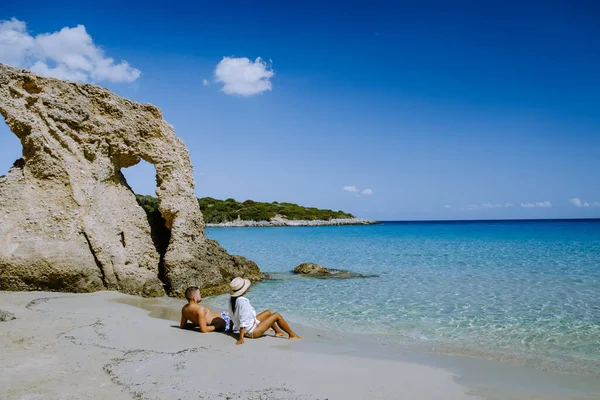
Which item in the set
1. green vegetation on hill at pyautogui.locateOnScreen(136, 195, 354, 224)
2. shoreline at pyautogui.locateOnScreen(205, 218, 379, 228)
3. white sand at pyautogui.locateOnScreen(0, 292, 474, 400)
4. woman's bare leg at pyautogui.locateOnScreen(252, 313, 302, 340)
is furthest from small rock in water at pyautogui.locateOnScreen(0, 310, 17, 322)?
shoreline at pyautogui.locateOnScreen(205, 218, 379, 228)

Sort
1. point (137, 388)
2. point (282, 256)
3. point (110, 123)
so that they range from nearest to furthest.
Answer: point (137, 388)
point (110, 123)
point (282, 256)

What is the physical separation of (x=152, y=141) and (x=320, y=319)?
7477 millimetres

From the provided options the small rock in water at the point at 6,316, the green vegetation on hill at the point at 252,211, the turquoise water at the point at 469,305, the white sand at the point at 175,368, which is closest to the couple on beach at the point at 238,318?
the white sand at the point at 175,368

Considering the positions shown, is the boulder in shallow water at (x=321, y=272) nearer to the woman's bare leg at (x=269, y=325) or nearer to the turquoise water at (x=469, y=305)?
the turquoise water at (x=469, y=305)

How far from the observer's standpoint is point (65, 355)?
548cm

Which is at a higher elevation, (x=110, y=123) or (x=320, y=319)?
(x=110, y=123)

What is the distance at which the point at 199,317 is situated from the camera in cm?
747

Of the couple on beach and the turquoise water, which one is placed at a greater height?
the couple on beach

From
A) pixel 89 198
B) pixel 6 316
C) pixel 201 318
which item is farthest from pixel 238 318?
pixel 89 198

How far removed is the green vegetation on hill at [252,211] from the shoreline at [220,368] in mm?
68008

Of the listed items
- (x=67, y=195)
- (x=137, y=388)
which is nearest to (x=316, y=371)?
(x=137, y=388)

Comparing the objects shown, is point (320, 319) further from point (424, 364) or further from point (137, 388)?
point (137, 388)

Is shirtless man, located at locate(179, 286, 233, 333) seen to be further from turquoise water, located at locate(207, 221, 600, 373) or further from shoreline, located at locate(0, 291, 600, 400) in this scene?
turquoise water, located at locate(207, 221, 600, 373)

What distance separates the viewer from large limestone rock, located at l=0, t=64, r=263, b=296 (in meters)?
10.2
